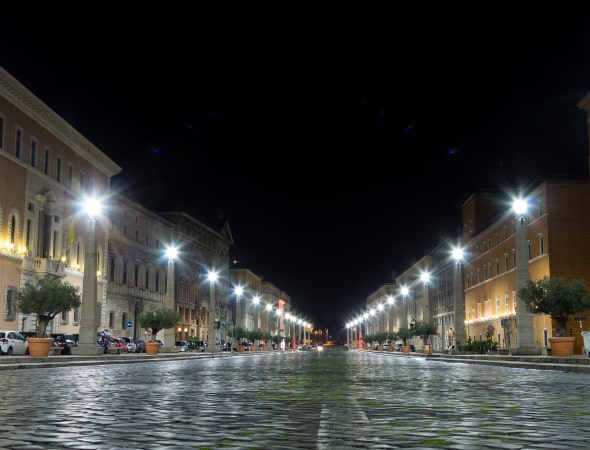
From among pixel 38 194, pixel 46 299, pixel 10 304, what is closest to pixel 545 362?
pixel 46 299

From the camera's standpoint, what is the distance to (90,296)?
38531 millimetres

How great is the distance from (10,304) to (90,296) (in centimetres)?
1535

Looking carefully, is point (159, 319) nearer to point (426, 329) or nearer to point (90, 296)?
point (90, 296)

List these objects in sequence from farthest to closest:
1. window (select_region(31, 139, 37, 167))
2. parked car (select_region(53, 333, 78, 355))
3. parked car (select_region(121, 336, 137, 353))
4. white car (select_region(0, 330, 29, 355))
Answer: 1. parked car (select_region(121, 336, 137, 353))
2. window (select_region(31, 139, 37, 167))
3. parked car (select_region(53, 333, 78, 355))
4. white car (select_region(0, 330, 29, 355))

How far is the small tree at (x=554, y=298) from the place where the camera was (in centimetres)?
3947

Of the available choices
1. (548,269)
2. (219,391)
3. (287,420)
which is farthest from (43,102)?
(287,420)

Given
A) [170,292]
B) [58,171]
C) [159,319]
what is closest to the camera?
[170,292]

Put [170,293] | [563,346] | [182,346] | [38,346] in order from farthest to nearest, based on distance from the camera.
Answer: [182,346], [170,293], [563,346], [38,346]

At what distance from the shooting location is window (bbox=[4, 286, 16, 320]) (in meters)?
50.7

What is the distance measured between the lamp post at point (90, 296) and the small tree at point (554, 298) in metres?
21.3

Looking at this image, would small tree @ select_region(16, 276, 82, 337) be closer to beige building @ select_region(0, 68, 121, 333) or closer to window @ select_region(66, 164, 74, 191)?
beige building @ select_region(0, 68, 121, 333)

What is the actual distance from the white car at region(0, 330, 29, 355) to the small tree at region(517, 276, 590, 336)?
88.9ft

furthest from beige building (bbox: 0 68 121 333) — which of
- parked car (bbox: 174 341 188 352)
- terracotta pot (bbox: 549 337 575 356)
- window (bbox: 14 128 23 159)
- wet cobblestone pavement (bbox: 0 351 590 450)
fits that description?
wet cobblestone pavement (bbox: 0 351 590 450)

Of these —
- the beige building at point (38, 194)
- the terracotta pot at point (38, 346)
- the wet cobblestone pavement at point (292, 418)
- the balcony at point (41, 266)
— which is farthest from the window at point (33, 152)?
the wet cobblestone pavement at point (292, 418)
